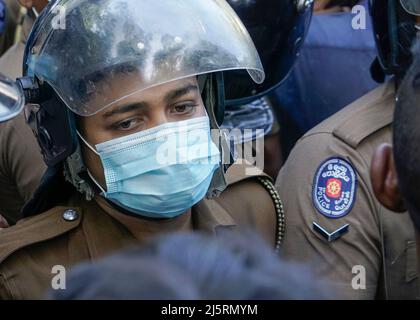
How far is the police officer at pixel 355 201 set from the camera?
2.23 meters

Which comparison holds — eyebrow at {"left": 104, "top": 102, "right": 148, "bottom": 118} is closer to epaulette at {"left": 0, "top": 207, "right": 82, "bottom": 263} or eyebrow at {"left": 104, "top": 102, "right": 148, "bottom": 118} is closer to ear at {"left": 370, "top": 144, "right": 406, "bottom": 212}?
epaulette at {"left": 0, "top": 207, "right": 82, "bottom": 263}

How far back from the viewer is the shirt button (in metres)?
2.24

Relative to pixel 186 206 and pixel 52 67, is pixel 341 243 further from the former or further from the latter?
pixel 52 67

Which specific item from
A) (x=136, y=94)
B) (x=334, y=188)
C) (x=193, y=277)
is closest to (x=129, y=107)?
(x=136, y=94)

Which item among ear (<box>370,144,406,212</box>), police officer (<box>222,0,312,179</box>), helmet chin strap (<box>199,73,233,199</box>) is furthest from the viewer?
police officer (<box>222,0,312,179</box>)

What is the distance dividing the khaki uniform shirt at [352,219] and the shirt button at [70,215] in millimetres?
578

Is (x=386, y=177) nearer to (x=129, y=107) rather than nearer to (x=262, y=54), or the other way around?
(x=129, y=107)

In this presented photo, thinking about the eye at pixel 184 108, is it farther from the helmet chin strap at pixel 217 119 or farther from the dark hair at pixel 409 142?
the dark hair at pixel 409 142

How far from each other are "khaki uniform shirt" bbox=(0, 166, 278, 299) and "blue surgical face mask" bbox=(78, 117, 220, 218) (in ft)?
0.30

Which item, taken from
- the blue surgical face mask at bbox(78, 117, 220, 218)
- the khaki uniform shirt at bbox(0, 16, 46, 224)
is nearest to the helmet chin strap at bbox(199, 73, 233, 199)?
the blue surgical face mask at bbox(78, 117, 220, 218)

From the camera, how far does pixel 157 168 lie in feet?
7.02

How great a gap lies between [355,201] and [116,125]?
2.13 ft
